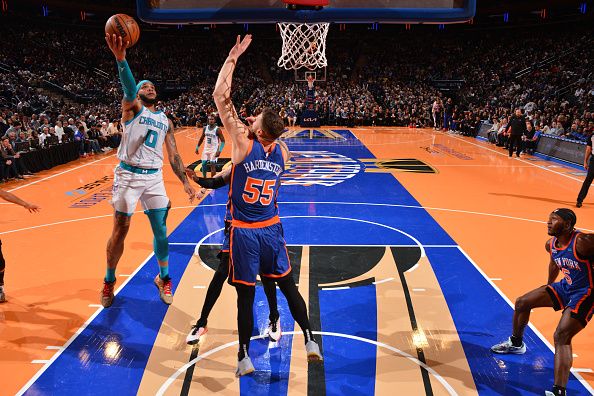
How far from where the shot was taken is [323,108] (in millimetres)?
29656

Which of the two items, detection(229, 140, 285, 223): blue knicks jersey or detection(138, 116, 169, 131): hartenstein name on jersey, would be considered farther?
detection(138, 116, 169, 131): hartenstein name on jersey

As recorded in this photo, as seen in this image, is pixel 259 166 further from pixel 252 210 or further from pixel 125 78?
pixel 125 78

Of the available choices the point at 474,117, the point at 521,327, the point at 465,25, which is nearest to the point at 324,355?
the point at 521,327

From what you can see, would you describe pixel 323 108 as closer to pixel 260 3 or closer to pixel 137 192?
pixel 260 3

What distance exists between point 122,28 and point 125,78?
442mm

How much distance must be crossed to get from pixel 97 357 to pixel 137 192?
65.5 inches

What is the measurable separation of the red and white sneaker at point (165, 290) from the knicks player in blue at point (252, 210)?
1.66 m

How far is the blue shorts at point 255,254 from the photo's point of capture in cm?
396

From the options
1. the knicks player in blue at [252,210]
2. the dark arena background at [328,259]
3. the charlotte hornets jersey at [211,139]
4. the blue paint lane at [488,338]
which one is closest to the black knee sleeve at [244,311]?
the knicks player in blue at [252,210]

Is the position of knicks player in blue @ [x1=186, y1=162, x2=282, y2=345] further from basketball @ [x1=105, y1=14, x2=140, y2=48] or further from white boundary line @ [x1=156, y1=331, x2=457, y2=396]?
basketball @ [x1=105, y1=14, x2=140, y2=48]

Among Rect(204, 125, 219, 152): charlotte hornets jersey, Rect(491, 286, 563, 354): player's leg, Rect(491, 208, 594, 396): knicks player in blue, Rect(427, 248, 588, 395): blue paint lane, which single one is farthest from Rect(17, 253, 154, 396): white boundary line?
Rect(204, 125, 219, 152): charlotte hornets jersey

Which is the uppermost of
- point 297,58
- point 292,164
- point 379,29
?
point 379,29

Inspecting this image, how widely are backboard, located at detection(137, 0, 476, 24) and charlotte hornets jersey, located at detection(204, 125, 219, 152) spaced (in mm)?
4517

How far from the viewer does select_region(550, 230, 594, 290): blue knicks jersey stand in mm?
3947
